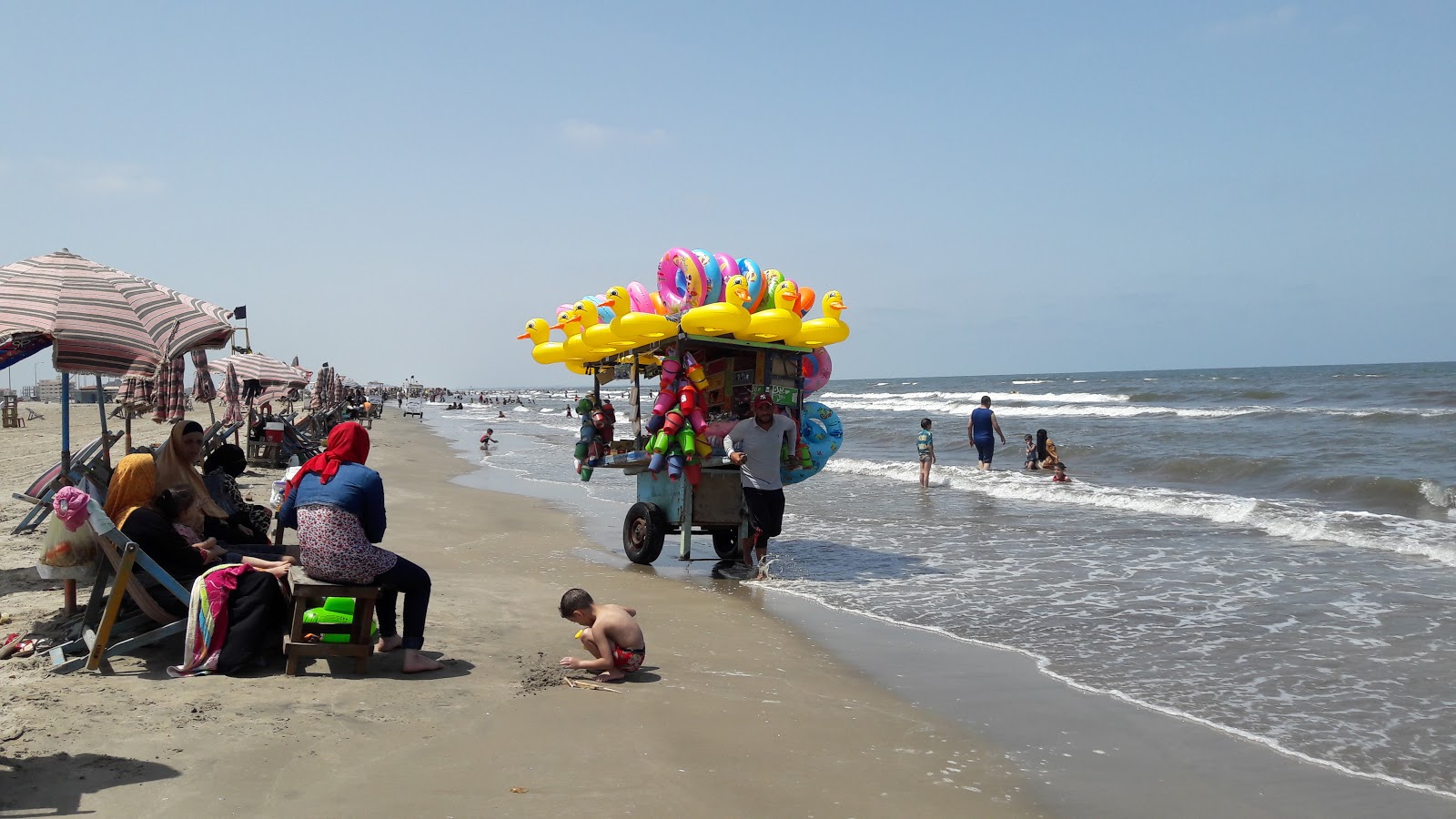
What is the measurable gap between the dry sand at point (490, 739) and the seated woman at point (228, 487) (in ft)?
2.91

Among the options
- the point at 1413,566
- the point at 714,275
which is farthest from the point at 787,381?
the point at 1413,566

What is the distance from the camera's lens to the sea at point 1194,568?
553cm

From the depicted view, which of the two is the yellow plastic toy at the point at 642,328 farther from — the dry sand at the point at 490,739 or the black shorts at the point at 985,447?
the black shorts at the point at 985,447

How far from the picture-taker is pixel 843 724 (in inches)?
192

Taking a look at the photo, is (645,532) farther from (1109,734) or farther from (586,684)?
(1109,734)

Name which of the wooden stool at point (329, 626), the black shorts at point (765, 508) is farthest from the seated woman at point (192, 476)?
the black shorts at point (765, 508)

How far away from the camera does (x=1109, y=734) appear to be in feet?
16.2

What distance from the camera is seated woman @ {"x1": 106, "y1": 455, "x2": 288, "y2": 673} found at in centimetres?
491

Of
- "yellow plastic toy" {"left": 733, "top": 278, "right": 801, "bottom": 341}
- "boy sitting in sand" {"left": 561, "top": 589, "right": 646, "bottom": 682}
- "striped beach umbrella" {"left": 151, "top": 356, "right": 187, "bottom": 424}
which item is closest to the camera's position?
"boy sitting in sand" {"left": 561, "top": 589, "right": 646, "bottom": 682}

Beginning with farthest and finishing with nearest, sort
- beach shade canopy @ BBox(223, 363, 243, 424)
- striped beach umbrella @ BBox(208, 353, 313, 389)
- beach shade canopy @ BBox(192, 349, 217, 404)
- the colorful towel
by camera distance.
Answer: striped beach umbrella @ BBox(208, 353, 313, 389)
beach shade canopy @ BBox(223, 363, 243, 424)
beach shade canopy @ BBox(192, 349, 217, 404)
the colorful towel

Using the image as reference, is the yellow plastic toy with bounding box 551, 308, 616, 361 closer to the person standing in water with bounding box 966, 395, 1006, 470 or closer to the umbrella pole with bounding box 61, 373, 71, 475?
the umbrella pole with bounding box 61, 373, 71, 475

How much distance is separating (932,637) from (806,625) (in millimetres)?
950

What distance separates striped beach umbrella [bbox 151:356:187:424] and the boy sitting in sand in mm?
7649

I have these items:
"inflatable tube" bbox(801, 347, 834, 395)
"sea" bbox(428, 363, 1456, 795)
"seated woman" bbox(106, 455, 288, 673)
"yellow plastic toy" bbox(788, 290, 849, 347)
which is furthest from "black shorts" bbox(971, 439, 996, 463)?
"seated woman" bbox(106, 455, 288, 673)
